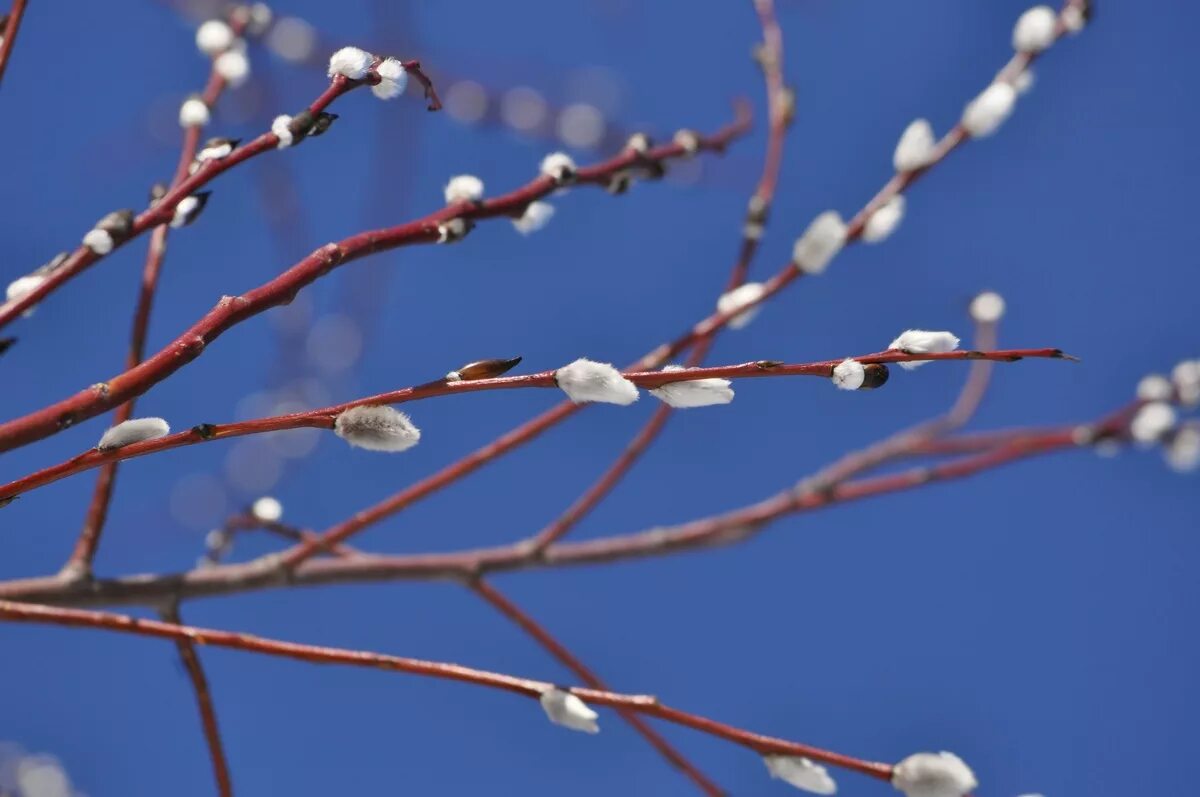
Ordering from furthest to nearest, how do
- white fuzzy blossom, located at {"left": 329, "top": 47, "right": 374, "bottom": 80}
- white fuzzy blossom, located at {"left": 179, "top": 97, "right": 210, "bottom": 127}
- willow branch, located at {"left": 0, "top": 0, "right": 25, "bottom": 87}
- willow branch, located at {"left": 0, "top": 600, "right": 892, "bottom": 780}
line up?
white fuzzy blossom, located at {"left": 179, "top": 97, "right": 210, "bottom": 127} < willow branch, located at {"left": 0, "top": 0, "right": 25, "bottom": 87} < willow branch, located at {"left": 0, "top": 600, "right": 892, "bottom": 780} < white fuzzy blossom, located at {"left": 329, "top": 47, "right": 374, "bottom": 80}

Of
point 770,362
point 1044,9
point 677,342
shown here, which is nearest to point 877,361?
point 770,362

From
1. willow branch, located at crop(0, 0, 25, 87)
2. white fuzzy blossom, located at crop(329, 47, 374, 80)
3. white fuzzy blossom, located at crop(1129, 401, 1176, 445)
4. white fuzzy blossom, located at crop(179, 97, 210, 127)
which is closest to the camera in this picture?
white fuzzy blossom, located at crop(329, 47, 374, 80)

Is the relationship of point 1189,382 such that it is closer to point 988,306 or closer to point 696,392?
point 988,306

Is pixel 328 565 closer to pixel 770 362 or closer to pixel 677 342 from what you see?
pixel 677 342

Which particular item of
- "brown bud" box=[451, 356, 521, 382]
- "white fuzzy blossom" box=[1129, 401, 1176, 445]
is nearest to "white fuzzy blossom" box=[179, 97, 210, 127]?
"brown bud" box=[451, 356, 521, 382]

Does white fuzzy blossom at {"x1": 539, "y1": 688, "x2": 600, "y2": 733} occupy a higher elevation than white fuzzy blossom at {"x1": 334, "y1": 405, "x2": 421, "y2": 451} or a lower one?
lower

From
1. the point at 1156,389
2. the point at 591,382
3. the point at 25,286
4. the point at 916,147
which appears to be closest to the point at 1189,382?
the point at 1156,389

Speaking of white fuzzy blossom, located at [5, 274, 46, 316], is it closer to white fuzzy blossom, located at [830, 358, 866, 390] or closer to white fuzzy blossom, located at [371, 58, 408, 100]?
white fuzzy blossom, located at [371, 58, 408, 100]
